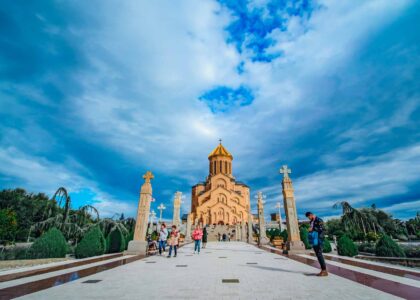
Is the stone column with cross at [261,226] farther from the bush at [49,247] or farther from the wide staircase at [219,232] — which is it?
the bush at [49,247]

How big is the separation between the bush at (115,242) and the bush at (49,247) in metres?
3.04

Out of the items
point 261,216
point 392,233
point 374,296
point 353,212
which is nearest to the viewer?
point 374,296

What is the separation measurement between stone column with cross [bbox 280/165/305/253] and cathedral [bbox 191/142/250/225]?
30.3 m

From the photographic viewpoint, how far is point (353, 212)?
23.8 meters

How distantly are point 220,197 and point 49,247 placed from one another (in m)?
38.8

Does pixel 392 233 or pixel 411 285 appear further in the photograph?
pixel 392 233

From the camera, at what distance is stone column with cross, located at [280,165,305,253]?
1141 cm

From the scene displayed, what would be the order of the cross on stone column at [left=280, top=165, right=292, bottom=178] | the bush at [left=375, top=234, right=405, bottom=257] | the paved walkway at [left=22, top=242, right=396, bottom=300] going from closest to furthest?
the paved walkway at [left=22, top=242, right=396, bottom=300] → the bush at [left=375, top=234, right=405, bottom=257] → the cross on stone column at [left=280, top=165, right=292, bottom=178]

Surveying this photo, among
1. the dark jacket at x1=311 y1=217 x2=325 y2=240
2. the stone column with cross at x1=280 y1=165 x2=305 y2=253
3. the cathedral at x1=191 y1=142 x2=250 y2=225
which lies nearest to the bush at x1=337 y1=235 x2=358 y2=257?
the stone column with cross at x1=280 y1=165 x2=305 y2=253

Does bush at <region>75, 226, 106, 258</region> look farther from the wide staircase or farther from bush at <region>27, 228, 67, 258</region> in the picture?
the wide staircase

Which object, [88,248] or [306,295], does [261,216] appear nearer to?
[88,248]

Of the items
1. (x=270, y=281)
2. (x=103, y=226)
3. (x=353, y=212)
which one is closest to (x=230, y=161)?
(x=353, y=212)

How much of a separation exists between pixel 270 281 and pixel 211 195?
42.0m

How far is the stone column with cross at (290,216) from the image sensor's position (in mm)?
11406
